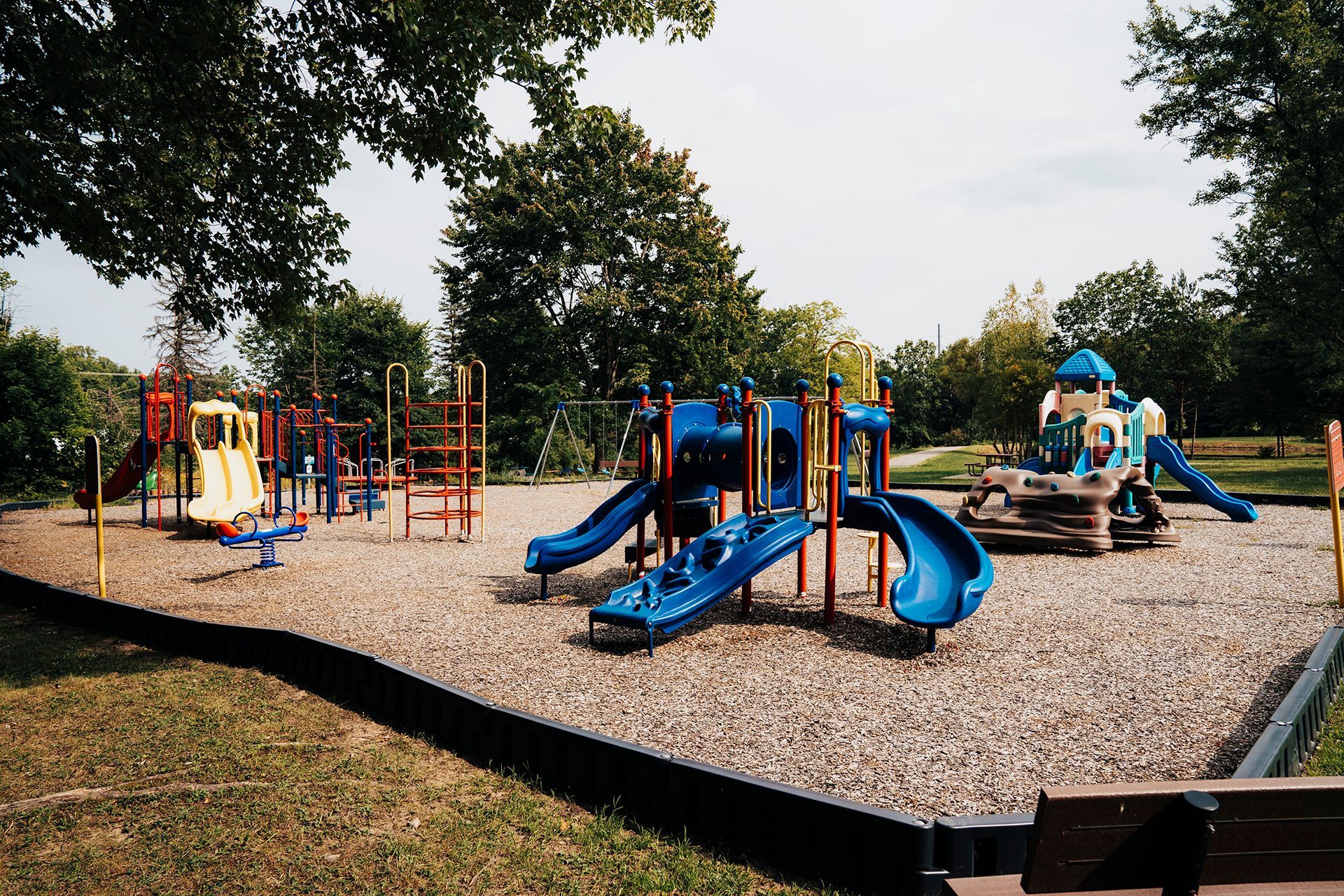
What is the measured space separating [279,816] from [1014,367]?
28508 mm

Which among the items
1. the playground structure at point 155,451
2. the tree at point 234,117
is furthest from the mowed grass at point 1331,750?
the playground structure at point 155,451

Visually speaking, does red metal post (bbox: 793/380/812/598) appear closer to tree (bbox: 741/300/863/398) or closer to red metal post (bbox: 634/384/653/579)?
red metal post (bbox: 634/384/653/579)

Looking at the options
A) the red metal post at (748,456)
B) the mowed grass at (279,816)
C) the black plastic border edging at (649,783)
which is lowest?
the mowed grass at (279,816)

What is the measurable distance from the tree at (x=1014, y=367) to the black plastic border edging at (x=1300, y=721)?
2331cm

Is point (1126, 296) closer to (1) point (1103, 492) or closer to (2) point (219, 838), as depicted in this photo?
(1) point (1103, 492)

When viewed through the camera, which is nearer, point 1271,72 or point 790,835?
point 790,835

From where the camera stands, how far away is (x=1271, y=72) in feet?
71.1

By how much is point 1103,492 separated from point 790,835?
974 cm

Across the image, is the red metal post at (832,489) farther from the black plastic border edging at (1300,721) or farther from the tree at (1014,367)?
the tree at (1014,367)

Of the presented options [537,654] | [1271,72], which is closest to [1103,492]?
[537,654]

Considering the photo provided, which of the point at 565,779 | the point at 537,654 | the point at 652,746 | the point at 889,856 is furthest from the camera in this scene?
the point at 537,654

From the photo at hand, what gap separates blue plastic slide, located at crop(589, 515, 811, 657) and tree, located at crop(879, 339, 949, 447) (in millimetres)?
51549

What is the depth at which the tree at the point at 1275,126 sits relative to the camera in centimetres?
2033

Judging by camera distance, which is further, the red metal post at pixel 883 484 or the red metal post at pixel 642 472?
the red metal post at pixel 642 472
